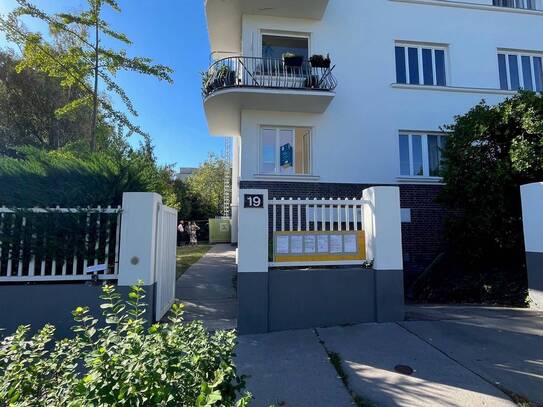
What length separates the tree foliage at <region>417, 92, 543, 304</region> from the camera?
7.87 metres

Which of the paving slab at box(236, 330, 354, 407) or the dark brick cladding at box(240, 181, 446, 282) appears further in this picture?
the dark brick cladding at box(240, 181, 446, 282)

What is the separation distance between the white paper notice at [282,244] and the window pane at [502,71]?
460 inches

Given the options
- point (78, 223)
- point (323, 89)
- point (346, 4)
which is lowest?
point (78, 223)

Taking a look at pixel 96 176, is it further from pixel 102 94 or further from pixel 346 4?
pixel 102 94

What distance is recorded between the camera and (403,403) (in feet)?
11.0

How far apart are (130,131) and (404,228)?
9.46 meters

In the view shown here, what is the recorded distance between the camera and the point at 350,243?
6.01m

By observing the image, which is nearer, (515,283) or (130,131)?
(515,283)

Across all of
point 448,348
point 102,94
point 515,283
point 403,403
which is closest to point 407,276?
point 515,283

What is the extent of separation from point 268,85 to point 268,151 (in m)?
2.08

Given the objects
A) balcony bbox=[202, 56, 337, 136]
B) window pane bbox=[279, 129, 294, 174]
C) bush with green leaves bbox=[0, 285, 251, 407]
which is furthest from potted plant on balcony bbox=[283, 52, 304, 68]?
bush with green leaves bbox=[0, 285, 251, 407]

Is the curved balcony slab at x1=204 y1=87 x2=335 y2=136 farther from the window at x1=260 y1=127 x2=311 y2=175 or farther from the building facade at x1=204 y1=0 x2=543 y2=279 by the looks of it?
the window at x1=260 y1=127 x2=311 y2=175

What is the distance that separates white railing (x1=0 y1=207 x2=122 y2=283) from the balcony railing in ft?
21.9

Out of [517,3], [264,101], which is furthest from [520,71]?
[264,101]
